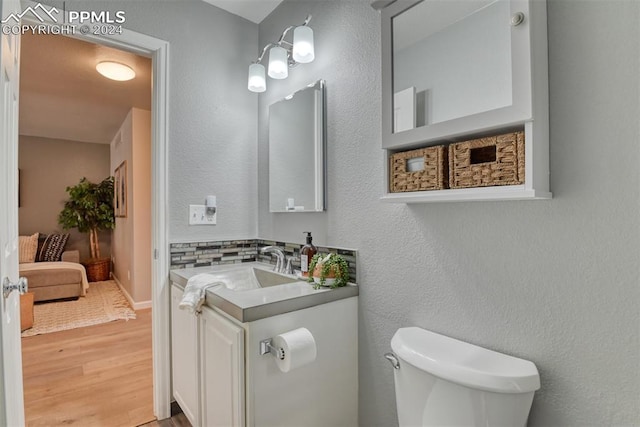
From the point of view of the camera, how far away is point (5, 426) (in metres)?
0.99

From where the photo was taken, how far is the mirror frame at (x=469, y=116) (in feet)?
3.02

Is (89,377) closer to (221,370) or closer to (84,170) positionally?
(221,370)

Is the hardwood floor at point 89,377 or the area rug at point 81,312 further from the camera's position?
the area rug at point 81,312

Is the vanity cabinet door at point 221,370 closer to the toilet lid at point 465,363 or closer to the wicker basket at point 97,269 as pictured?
the toilet lid at point 465,363

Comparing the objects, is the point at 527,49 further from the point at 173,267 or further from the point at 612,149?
the point at 173,267

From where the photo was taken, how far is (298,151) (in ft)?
6.10

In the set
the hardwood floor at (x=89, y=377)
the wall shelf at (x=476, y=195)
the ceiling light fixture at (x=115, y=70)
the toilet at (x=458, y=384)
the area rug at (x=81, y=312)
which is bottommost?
the hardwood floor at (x=89, y=377)

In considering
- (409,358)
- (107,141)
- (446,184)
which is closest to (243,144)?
(446,184)

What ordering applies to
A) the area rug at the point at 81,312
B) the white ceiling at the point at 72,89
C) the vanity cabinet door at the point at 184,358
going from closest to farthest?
the vanity cabinet door at the point at 184,358, the white ceiling at the point at 72,89, the area rug at the point at 81,312

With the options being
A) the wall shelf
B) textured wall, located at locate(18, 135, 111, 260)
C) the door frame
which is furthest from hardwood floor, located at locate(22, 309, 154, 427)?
textured wall, located at locate(18, 135, 111, 260)

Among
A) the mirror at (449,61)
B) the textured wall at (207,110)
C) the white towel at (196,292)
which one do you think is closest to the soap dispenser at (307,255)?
the white towel at (196,292)

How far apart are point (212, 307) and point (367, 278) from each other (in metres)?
0.68

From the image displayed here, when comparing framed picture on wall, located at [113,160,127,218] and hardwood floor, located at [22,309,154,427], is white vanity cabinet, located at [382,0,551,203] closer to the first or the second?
hardwood floor, located at [22,309,154,427]

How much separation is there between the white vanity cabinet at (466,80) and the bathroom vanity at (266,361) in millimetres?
585
